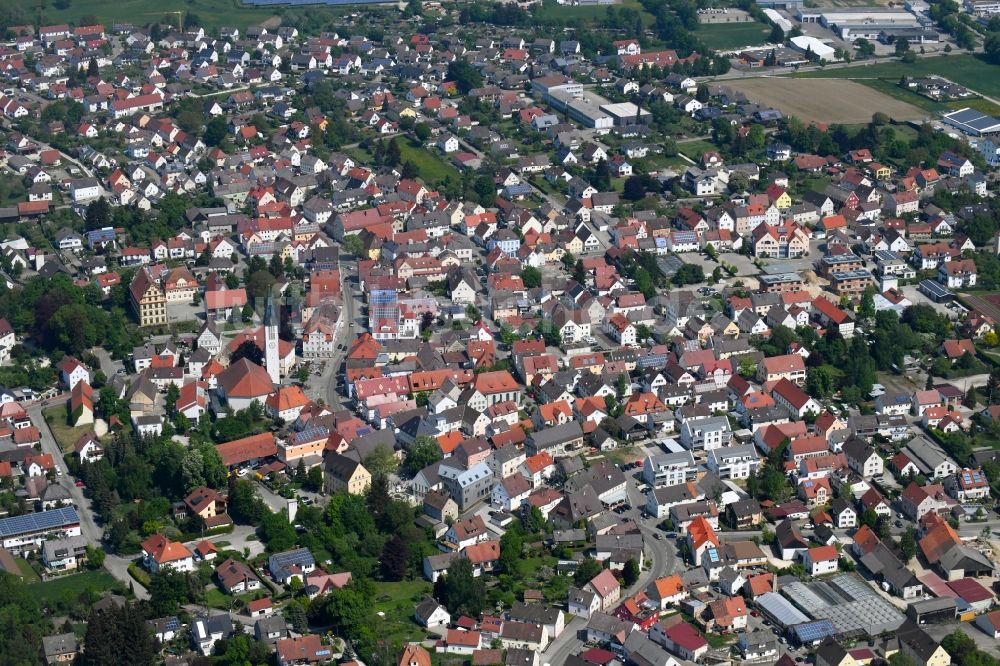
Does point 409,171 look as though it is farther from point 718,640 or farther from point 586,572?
point 718,640

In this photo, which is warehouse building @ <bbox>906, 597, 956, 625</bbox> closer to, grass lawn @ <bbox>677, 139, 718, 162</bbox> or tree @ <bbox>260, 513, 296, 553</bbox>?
tree @ <bbox>260, 513, 296, 553</bbox>

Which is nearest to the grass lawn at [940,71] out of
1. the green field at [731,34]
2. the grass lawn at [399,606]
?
the green field at [731,34]

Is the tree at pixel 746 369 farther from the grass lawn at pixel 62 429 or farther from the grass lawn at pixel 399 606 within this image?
the grass lawn at pixel 62 429

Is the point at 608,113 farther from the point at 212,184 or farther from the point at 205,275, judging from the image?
the point at 205,275

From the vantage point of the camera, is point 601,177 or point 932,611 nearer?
point 932,611

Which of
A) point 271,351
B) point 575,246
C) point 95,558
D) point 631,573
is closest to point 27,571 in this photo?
point 95,558

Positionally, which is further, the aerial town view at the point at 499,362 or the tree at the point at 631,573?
the tree at the point at 631,573
